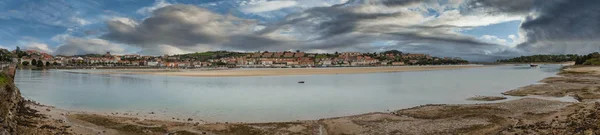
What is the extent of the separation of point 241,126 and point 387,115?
612 centimetres

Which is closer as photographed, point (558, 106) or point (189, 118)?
point (189, 118)

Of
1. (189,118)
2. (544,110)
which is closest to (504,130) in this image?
(544,110)

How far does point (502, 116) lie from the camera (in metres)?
14.0

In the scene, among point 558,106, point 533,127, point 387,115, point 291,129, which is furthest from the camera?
point 558,106

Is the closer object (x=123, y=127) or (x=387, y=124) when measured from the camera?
(x=123, y=127)

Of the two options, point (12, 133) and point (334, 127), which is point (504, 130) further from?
point (12, 133)

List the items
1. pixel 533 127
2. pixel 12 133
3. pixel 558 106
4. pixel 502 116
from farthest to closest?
pixel 558 106 → pixel 502 116 → pixel 533 127 → pixel 12 133

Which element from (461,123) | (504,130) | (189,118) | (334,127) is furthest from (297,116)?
(504,130)

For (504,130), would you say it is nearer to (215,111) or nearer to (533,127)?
(533,127)

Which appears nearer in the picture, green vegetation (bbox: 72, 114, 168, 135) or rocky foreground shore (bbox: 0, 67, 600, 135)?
rocky foreground shore (bbox: 0, 67, 600, 135)

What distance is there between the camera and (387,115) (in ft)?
49.3

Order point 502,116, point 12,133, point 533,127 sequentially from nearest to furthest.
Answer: point 12,133
point 533,127
point 502,116

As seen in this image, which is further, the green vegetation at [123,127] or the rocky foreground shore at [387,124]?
the green vegetation at [123,127]

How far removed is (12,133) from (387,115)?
12.3 metres
